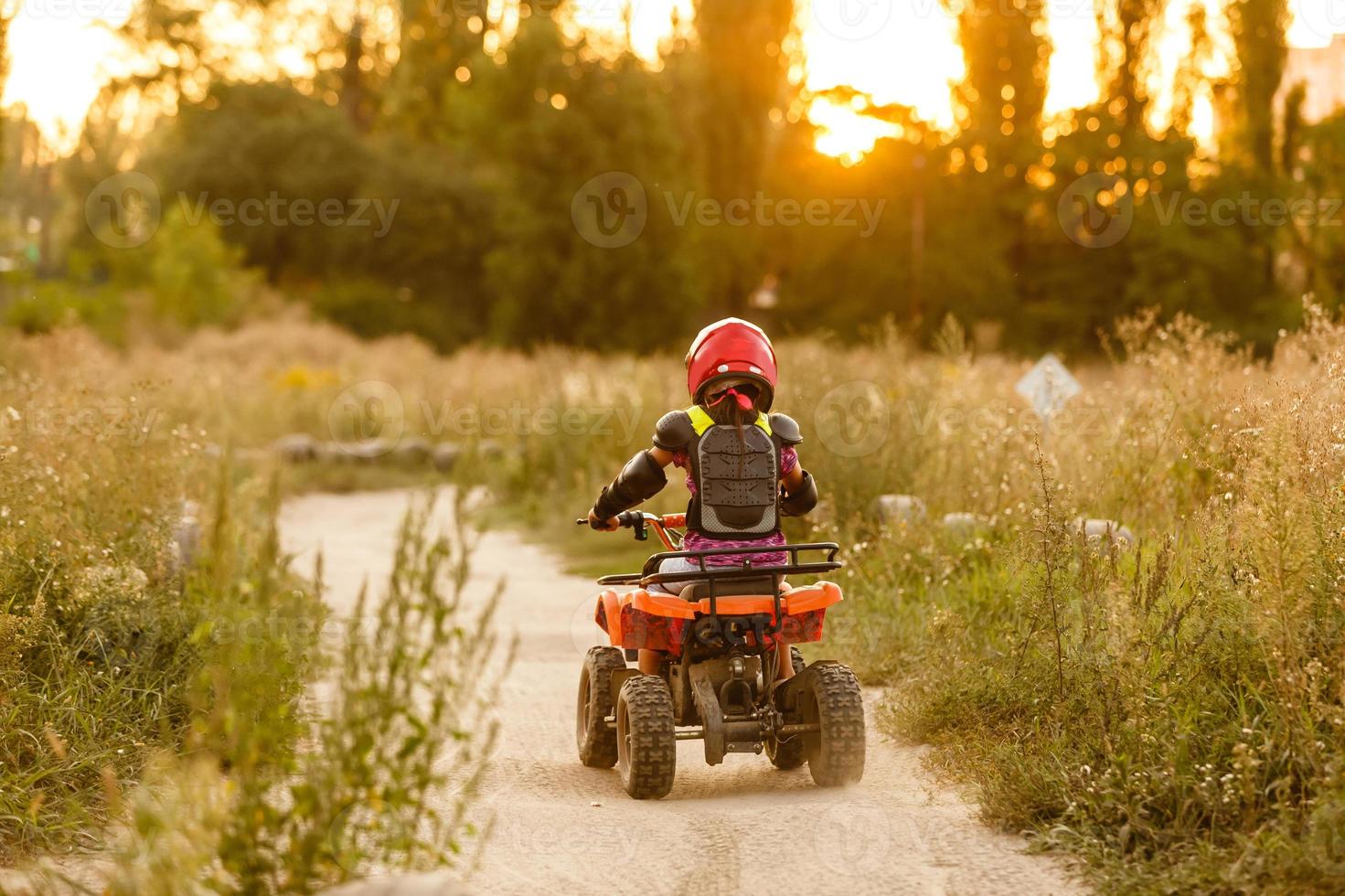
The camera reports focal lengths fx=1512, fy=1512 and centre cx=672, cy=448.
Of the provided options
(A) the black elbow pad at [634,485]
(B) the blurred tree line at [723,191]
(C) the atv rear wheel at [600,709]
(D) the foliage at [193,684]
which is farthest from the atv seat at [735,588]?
(B) the blurred tree line at [723,191]

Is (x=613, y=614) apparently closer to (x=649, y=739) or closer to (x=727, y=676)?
(x=727, y=676)

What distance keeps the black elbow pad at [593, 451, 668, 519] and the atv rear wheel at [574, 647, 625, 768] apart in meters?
0.71

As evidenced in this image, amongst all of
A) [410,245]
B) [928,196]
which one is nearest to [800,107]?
[928,196]

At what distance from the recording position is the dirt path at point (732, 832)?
4617 millimetres

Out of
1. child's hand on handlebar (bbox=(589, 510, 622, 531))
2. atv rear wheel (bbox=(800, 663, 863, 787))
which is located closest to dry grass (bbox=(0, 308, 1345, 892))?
atv rear wheel (bbox=(800, 663, 863, 787))

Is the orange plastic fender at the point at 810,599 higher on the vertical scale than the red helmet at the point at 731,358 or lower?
lower

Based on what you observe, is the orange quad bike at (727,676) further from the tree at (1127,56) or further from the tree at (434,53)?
the tree at (434,53)

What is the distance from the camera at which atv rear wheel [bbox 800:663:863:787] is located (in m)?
5.58

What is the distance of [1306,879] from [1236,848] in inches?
10.2

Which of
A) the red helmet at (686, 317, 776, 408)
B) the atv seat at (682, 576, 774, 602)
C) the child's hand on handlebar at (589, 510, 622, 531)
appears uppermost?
the red helmet at (686, 317, 776, 408)

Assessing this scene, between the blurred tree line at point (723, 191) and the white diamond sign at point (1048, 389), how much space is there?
3260 cm

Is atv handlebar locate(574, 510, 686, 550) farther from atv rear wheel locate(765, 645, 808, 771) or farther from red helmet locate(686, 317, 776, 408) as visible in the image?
atv rear wheel locate(765, 645, 808, 771)

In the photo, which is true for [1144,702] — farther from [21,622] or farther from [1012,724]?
[21,622]

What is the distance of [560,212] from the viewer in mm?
48281
